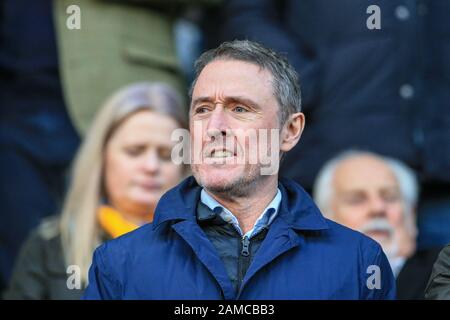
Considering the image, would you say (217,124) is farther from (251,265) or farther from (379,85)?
(379,85)

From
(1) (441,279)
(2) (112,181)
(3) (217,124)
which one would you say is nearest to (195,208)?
(3) (217,124)

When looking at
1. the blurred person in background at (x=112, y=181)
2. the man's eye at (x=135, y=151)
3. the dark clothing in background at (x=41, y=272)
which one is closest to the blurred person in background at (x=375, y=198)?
the blurred person in background at (x=112, y=181)

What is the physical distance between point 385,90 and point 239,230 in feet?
6.80

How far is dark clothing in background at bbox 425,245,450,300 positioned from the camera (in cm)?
287

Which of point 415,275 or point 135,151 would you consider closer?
point 415,275

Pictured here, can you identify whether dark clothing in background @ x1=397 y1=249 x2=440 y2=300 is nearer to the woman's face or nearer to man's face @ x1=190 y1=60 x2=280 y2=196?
the woman's face

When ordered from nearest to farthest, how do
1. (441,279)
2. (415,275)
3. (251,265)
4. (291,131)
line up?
(251,265) → (441,279) → (291,131) → (415,275)

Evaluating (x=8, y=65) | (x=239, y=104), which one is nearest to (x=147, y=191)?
(x=8, y=65)

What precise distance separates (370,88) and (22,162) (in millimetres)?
1815

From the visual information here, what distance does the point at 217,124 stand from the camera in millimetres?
2957

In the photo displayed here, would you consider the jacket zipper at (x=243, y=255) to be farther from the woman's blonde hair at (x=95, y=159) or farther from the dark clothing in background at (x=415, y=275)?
the woman's blonde hair at (x=95, y=159)

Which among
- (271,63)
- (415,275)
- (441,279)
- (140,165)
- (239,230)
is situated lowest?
(415,275)

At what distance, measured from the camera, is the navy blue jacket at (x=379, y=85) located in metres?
4.78

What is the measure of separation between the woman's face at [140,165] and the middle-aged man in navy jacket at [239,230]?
170 centimetres
